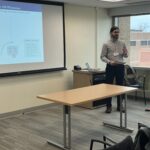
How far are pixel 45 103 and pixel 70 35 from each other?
1.64m

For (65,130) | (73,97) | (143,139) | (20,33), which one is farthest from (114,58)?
(143,139)

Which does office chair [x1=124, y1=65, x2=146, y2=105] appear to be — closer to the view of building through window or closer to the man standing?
the view of building through window

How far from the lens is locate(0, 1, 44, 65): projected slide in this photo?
501 centimetres

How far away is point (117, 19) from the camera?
7137 mm

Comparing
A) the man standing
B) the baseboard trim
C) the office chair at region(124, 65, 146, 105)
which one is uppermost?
the man standing

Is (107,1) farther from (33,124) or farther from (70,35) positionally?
(33,124)

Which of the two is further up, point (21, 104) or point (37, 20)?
point (37, 20)

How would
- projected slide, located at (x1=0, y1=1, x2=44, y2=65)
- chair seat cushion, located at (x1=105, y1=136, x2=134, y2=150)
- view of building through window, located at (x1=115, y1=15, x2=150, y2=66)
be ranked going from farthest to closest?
view of building through window, located at (x1=115, y1=15, x2=150, y2=66)
projected slide, located at (x1=0, y1=1, x2=44, y2=65)
chair seat cushion, located at (x1=105, y1=136, x2=134, y2=150)

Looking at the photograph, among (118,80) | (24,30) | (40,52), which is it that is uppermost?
(24,30)

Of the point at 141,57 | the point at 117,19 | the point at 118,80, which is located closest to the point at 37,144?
the point at 118,80

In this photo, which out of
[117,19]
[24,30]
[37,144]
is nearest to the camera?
[37,144]

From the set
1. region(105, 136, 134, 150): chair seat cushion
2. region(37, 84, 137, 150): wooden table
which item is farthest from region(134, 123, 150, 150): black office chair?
region(37, 84, 137, 150): wooden table

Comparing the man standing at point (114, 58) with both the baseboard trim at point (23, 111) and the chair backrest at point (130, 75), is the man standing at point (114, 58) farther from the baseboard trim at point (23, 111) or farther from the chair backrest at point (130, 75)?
the baseboard trim at point (23, 111)

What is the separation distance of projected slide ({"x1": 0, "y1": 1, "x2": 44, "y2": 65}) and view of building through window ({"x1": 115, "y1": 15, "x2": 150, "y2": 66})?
2431 mm
